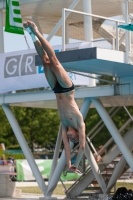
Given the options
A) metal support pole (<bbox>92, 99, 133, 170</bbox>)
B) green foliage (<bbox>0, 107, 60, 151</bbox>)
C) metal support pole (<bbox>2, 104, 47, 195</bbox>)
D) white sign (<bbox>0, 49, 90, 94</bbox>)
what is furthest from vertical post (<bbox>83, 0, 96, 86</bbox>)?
green foliage (<bbox>0, 107, 60, 151</bbox>)

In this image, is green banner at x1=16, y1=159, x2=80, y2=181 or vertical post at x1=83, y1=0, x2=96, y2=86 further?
green banner at x1=16, y1=159, x2=80, y2=181

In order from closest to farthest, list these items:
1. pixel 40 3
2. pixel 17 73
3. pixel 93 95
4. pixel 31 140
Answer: pixel 93 95
pixel 17 73
pixel 40 3
pixel 31 140

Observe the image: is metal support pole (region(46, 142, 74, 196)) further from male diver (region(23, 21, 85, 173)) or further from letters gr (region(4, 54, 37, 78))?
male diver (region(23, 21, 85, 173))

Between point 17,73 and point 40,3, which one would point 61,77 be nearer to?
point 17,73

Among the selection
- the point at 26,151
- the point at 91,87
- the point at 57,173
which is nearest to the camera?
the point at 91,87

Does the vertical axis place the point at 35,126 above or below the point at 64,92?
below

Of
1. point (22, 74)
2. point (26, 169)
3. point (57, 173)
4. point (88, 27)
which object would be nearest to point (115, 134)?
point (57, 173)

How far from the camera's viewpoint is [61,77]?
30.9 ft

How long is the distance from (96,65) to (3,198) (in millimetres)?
9286

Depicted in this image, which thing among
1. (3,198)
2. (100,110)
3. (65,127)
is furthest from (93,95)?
(65,127)

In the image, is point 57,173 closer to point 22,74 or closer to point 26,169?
point 22,74

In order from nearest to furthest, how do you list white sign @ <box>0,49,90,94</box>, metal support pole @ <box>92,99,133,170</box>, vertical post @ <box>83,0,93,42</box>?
vertical post @ <box>83,0,93,42</box>
metal support pole @ <box>92,99,133,170</box>
white sign @ <box>0,49,90,94</box>

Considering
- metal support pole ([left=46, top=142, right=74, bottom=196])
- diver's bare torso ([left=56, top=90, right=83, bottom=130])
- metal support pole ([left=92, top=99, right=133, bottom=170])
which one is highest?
diver's bare torso ([left=56, top=90, right=83, bottom=130])

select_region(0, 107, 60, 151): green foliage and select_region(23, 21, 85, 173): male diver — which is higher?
select_region(23, 21, 85, 173): male diver
